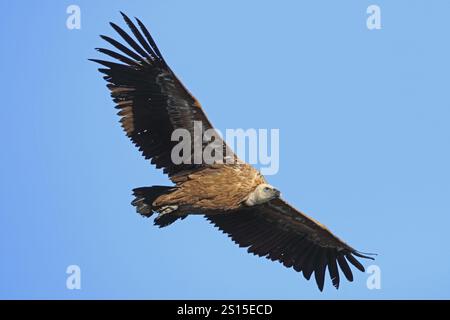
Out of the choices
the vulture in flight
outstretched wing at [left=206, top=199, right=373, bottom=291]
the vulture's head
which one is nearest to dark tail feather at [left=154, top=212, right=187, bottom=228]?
the vulture in flight

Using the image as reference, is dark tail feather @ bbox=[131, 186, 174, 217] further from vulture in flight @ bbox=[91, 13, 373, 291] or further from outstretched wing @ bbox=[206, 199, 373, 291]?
outstretched wing @ bbox=[206, 199, 373, 291]

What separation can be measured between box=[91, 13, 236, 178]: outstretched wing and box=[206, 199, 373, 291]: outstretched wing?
159 cm

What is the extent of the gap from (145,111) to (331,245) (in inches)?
164

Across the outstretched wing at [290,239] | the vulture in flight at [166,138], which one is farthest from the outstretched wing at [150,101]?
Answer: the outstretched wing at [290,239]

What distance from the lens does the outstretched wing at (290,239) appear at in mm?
19125

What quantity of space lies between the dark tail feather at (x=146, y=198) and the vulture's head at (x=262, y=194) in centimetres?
133

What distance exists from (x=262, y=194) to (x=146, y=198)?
1847 mm

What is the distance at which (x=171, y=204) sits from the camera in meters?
17.8

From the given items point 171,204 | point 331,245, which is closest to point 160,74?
point 171,204

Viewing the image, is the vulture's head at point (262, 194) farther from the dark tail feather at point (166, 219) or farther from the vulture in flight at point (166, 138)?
the dark tail feather at point (166, 219)

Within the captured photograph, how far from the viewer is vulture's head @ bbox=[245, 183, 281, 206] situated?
17.9 metres
